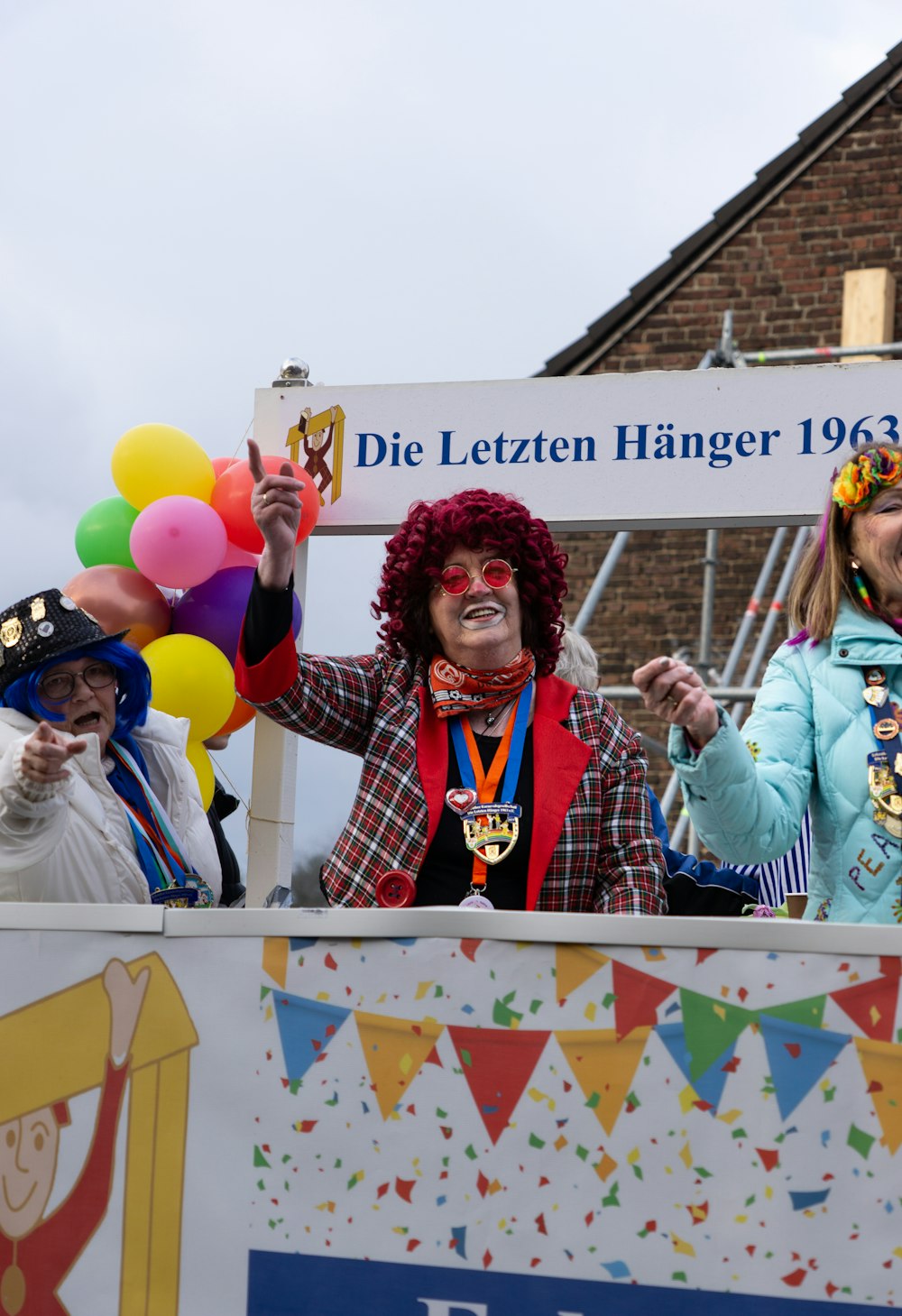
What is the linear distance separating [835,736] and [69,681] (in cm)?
144

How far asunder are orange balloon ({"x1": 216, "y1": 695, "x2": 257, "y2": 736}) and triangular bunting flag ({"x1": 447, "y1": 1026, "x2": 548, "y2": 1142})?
2.52 m

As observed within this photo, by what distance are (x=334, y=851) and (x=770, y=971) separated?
42.9 inches

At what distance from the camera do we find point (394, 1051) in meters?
1.92

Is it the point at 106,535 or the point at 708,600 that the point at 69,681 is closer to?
the point at 106,535

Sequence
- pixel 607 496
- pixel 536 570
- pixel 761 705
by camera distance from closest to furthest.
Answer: pixel 761 705 → pixel 536 570 → pixel 607 496

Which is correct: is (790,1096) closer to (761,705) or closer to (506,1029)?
(506,1029)

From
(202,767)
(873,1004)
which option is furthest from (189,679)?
(873,1004)

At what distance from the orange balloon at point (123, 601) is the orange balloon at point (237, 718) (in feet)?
0.97

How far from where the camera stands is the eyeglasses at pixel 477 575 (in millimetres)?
2838

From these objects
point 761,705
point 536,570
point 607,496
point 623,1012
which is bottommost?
point 623,1012

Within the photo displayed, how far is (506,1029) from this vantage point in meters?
1.89

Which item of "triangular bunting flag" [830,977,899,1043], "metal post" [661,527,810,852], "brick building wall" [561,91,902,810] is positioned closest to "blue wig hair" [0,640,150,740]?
"triangular bunting flag" [830,977,899,1043]

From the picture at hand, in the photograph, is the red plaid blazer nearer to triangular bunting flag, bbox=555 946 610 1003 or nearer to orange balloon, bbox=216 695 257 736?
triangular bunting flag, bbox=555 946 610 1003

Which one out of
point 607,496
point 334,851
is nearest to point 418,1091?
point 334,851
